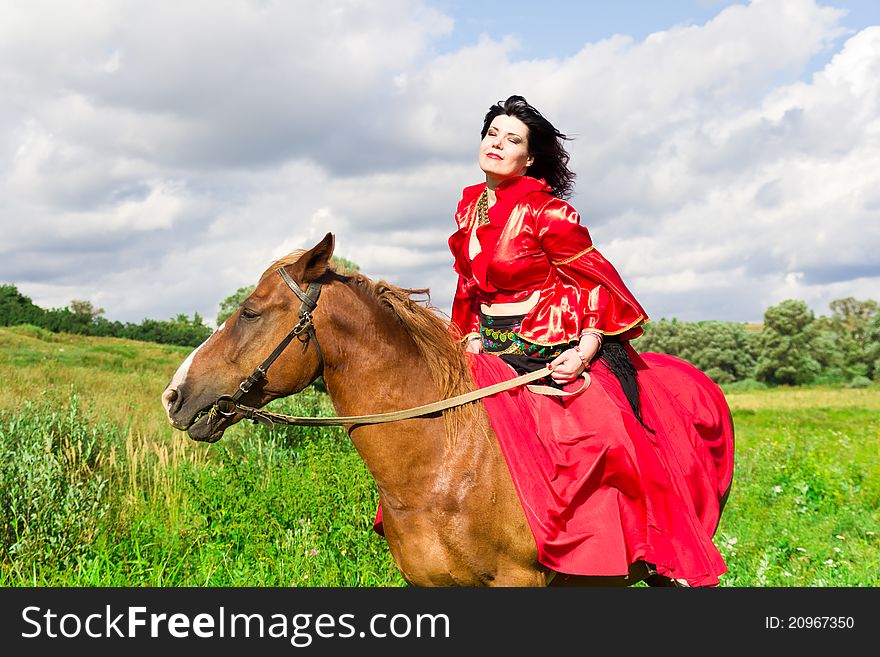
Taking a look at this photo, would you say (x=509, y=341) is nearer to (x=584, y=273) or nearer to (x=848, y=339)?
(x=584, y=273)

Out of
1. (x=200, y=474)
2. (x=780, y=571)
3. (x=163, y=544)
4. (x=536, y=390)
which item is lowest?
(x=780, y=571)

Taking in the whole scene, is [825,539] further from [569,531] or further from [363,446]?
[363,446]

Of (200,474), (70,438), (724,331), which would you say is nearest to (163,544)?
(200,474)

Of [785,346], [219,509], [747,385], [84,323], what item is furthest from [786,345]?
[219,509]

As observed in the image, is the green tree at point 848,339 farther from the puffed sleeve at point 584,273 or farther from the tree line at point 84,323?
the puffed sleeve at point 584,273

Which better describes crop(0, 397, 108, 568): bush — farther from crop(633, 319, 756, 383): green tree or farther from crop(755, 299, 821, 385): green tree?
crop(755, 299, 821, 385): green tree

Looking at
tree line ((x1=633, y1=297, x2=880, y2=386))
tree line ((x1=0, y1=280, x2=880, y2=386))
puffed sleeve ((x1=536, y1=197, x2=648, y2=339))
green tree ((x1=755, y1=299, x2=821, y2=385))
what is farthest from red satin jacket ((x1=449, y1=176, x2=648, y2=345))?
green tree ((x1=755, y1=299, x2=821, y2=385))

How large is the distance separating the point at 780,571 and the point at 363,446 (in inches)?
213

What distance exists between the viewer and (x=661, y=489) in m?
3.57

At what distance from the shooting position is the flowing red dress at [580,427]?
3.34 metres

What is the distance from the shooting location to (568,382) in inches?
142

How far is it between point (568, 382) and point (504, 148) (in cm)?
132

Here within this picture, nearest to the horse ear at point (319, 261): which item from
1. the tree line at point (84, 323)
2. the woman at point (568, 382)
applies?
the woman at point (568, 382)

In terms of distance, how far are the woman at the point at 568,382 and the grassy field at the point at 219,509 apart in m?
2.82
